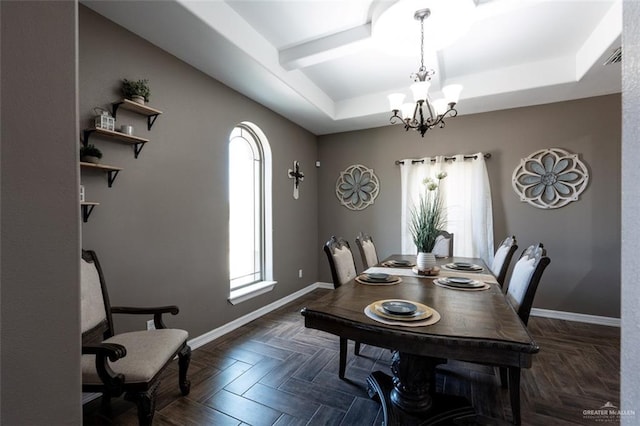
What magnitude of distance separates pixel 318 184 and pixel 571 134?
3.51m

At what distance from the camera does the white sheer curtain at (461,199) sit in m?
3.65


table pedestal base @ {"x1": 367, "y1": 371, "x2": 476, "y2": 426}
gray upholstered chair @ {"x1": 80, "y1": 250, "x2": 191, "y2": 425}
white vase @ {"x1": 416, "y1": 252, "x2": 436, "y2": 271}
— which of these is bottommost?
table pedestal base @ {"x1": 367, "y1": 371, "x2": 476, "y2": 426}

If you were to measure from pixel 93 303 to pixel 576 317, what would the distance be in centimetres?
485

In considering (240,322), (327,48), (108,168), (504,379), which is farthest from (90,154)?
(504,379)

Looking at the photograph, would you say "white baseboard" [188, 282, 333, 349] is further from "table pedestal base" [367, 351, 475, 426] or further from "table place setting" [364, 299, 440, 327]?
"table place setting" [364, 299, 440, 327]

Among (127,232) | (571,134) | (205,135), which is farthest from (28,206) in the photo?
(571,134)

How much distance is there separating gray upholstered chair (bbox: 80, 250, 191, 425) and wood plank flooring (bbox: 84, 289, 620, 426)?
197mm

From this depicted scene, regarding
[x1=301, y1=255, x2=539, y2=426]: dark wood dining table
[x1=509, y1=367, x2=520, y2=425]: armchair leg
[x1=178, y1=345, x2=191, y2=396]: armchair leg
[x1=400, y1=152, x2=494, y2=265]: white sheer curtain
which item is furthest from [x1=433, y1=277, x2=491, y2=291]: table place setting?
[x1=400, y1=152, x2=494, y2=265]: white sheer curtain

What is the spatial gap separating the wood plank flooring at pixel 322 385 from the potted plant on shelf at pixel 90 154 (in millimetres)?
1603

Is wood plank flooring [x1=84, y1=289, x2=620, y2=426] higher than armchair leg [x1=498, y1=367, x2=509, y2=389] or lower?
lower

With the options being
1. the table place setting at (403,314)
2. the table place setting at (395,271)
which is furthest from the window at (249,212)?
the table place setting at (403,314)

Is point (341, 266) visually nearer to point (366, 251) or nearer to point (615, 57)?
point (366, 251)

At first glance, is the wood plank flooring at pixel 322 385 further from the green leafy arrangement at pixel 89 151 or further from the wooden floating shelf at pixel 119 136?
the wooden floating shelf at pixel 119 136

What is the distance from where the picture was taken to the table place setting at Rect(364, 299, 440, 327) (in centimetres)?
125
